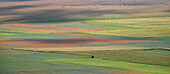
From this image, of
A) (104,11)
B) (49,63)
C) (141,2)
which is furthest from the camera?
(141,2)

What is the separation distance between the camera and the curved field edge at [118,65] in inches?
972

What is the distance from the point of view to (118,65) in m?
26.8

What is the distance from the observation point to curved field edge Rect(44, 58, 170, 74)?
24.7 meters

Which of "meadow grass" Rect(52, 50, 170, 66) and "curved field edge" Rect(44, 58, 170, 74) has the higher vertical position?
"curved field edge" Rect(44, 58, 170, 74)

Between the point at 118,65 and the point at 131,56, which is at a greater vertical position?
the point at 118,65

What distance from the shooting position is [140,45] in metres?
38.5

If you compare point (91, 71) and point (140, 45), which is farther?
point (140, 45)

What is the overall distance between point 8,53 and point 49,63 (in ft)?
21.7

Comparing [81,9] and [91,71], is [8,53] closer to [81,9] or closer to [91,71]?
[91,71]

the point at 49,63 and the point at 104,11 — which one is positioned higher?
the point at 49,63

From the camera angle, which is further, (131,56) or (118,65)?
(131,56)

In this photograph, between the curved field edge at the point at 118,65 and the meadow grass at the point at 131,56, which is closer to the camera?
the curved field edge at the point at 118,65

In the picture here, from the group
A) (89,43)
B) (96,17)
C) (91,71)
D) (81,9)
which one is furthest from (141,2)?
(91,71)

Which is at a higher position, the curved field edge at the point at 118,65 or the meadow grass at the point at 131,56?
the curved field edge at the point at 118,65
